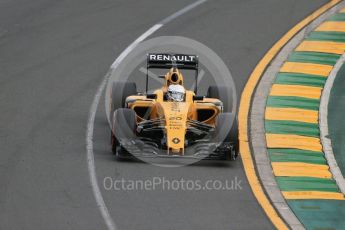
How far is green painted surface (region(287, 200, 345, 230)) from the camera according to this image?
18.9m

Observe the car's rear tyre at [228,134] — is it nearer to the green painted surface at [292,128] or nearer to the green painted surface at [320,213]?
the green painted surface at [320,213]

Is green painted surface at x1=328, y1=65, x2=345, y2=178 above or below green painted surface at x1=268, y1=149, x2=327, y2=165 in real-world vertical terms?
above

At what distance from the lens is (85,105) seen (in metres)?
25.2

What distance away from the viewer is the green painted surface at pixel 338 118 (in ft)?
74.5

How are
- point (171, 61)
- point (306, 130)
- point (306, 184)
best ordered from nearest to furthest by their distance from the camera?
1. point (306, 184)
2. point (171, 61)
3. point (306, 130)

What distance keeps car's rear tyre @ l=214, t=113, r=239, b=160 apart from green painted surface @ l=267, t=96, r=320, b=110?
4182 millimetres

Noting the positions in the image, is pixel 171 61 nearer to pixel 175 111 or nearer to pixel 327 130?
pixel 175 111

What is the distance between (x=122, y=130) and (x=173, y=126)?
933 mm

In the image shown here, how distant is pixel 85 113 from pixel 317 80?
6078mm

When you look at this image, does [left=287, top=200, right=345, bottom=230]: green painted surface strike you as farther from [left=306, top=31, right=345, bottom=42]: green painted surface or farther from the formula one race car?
[left=306, top=31, right=345, bottom=42]: green painted surface

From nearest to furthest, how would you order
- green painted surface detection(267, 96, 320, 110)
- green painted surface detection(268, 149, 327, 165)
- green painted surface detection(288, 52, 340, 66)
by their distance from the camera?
green painted surface detection(268, 149, 327, 165), green painted surface detection(267, 96, 320, 110), green painted surface detection(288, 52, 340, 66)

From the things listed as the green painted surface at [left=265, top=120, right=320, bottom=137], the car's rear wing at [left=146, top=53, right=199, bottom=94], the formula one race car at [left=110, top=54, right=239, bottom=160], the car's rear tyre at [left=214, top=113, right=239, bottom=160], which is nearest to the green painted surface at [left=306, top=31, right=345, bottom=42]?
the green painted surface at [left=265, top=120, right=320, bottom=137]

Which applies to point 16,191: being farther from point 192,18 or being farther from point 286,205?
point 192,18

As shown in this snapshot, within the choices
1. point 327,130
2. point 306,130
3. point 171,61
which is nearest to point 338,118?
point 327,130
